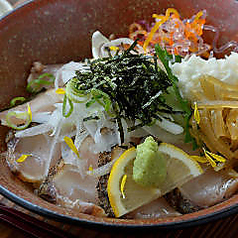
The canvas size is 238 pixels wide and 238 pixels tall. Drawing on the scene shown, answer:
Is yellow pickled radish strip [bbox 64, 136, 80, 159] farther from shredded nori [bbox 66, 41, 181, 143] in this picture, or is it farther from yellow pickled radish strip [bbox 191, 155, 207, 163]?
yellow pickled radish strip [bbox 191, 155, 207, 163]

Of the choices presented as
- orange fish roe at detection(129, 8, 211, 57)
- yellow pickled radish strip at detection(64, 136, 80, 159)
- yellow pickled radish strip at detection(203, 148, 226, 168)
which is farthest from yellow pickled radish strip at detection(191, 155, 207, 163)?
orange fish roe at detection(129, 8, 211, 57)

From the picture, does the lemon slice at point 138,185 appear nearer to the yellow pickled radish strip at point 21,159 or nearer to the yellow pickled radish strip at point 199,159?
the yellow pickled radish strip at point 199,159

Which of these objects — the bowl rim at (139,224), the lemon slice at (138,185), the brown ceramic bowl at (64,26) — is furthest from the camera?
the brown ceramic bowl at (64,26)

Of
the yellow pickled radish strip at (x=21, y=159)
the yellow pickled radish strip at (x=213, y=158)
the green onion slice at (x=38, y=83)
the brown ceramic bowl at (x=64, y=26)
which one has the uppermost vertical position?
the brown ceramic bowl at (x=64, y=26)

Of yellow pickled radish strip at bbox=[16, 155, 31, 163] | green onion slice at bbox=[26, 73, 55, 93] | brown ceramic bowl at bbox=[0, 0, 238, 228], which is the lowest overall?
yellow pickled radish strip at bbox=[16, 155, 31, 163]

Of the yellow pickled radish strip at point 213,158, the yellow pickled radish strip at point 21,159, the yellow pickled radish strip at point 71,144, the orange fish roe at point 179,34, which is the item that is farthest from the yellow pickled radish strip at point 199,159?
the orange fish roe at point 179,34

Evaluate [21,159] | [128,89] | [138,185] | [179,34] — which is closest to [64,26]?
[179,34]
